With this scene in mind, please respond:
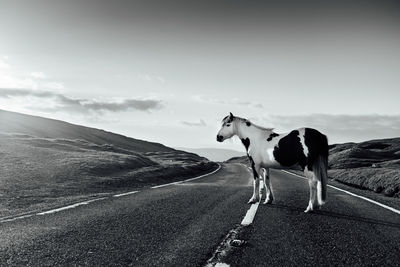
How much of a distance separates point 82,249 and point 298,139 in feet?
20.3

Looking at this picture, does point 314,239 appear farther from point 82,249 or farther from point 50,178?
point 50,178

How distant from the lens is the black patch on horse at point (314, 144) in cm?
906

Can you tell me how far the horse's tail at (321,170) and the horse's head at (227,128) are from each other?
308cm

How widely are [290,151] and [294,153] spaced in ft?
0.39

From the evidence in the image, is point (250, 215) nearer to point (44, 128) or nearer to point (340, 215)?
point (340, 215)

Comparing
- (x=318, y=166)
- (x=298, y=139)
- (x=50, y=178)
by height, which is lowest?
(x=50, y=178)

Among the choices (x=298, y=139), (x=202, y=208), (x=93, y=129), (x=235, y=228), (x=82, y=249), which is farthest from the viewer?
(x=93, y=129)

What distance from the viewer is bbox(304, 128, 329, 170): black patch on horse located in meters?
9.06

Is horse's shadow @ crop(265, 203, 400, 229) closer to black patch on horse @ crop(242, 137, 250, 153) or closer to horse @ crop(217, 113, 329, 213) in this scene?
horse @ crop(217, 113, 329, 213)

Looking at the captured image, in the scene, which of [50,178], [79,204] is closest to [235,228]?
[79,204]

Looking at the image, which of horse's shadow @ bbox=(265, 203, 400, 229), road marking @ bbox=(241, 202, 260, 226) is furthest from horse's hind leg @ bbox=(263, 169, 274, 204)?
road marking @ bbox=(241, 202, 260, 226)

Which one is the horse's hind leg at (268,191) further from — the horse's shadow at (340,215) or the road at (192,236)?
the road at (192,236)

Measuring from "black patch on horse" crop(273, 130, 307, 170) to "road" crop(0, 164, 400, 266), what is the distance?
46.5 inches

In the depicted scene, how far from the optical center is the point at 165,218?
7.20 m
